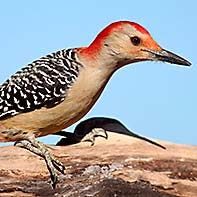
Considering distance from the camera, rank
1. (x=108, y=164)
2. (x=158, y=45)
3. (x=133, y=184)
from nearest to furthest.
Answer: (x=133, y=184), (x=108, y=164), (x=158, y=45)

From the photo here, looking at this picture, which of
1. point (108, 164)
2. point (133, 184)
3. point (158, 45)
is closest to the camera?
point (133, 184)

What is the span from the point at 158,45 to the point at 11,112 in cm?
110

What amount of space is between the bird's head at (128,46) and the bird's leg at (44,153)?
0.71 meters

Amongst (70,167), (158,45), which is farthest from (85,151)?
(158,45)

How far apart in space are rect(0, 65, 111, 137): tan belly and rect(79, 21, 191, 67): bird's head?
144 mm

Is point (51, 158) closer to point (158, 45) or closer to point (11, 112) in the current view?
point (11, 112)

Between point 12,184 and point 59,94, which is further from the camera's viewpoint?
point 59,94

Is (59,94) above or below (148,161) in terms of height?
above

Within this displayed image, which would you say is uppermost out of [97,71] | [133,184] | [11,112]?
[97,71]

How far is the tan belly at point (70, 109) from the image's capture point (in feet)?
12.8

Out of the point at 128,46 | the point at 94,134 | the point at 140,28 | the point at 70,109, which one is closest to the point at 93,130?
the point at 94,134

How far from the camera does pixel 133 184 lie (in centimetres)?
336

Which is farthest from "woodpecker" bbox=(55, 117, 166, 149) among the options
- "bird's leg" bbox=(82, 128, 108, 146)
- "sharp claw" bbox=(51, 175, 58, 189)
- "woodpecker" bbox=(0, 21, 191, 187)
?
"sharp claw" bbox=(51, 175, 58, 189)

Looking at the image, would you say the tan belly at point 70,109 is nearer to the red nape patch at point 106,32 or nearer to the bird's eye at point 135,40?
the red nape patch at point 106,32
